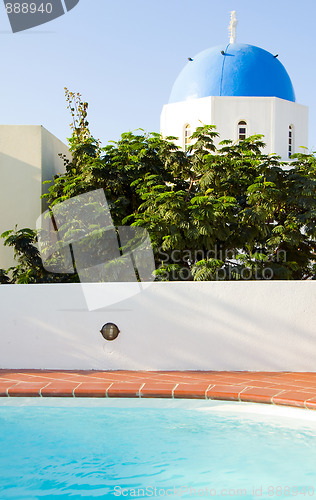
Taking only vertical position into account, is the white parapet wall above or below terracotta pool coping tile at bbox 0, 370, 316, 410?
above

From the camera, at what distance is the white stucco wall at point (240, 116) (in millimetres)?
20406

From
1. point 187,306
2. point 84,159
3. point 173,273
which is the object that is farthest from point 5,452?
point 84,159

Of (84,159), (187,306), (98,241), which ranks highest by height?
(84,159)

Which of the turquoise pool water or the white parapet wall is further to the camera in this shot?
the white parapet wall

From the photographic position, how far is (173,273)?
9.74m

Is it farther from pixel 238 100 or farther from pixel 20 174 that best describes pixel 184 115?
pixel 20 174

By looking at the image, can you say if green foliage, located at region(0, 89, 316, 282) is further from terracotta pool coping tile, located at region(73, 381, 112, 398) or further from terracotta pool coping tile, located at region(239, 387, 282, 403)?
terracotta pool coping tile, located at region(73, 381, 112, 398)

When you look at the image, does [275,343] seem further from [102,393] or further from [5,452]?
[5,452]

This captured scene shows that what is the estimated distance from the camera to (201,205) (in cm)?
962

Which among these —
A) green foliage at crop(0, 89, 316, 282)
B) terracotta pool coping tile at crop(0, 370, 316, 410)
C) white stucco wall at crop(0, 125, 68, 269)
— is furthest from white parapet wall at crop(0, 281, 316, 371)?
white stucco wall at crop(0, 125, 68, 269)

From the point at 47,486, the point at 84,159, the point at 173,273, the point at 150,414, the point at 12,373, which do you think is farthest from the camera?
the point at 84,159

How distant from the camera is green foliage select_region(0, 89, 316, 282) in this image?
9734 mm

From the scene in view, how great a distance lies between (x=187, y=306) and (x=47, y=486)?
308 centimetres

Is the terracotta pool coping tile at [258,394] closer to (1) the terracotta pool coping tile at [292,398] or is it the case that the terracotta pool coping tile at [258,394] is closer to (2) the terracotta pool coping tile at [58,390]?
(1) the terracotta pool coping tile at [292,398]
